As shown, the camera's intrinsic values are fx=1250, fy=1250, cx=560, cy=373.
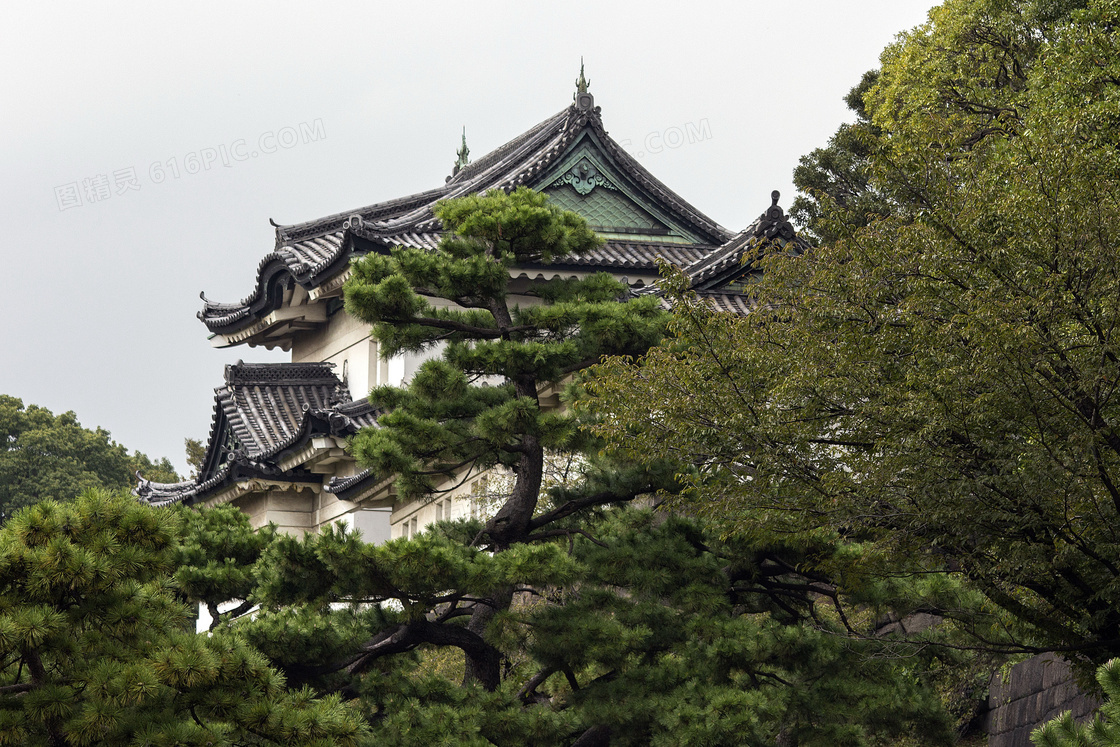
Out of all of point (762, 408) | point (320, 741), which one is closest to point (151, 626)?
point (320, 741)

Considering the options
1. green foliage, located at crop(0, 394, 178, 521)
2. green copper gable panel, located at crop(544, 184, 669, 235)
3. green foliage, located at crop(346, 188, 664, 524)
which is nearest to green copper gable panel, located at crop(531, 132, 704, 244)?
green copper gable panel, located at crop(544, 184, 669, 235)

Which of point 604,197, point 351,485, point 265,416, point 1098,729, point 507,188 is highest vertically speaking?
point 507,188

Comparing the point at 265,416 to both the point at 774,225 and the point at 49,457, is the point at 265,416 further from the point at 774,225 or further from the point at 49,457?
the point at 49,457

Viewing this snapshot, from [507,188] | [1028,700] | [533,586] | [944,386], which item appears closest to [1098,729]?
[944,386]

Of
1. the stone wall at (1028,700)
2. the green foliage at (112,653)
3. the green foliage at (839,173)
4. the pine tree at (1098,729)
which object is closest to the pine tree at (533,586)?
the stone wall at (1028,700)

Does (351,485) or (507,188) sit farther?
(507,188)

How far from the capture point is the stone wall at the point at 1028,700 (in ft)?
42.8

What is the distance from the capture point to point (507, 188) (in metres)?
25.0

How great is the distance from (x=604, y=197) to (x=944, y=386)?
17.8m

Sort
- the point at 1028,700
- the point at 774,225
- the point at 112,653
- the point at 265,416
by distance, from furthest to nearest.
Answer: the point at 265,416 → the point at 774,225 → the point at 1028,700 → the point at 112,653

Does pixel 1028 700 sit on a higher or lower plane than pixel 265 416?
lower

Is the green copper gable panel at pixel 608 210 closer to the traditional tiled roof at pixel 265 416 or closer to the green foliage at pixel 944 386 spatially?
the traditional tiled roof at pixel 265 416

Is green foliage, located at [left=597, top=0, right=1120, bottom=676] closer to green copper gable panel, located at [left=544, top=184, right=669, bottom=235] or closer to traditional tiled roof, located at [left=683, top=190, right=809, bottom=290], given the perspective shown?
traditional tiled roof, located at [left=683, top=190, right=809, bottom=290]

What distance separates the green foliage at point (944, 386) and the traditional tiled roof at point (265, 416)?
1108cm
